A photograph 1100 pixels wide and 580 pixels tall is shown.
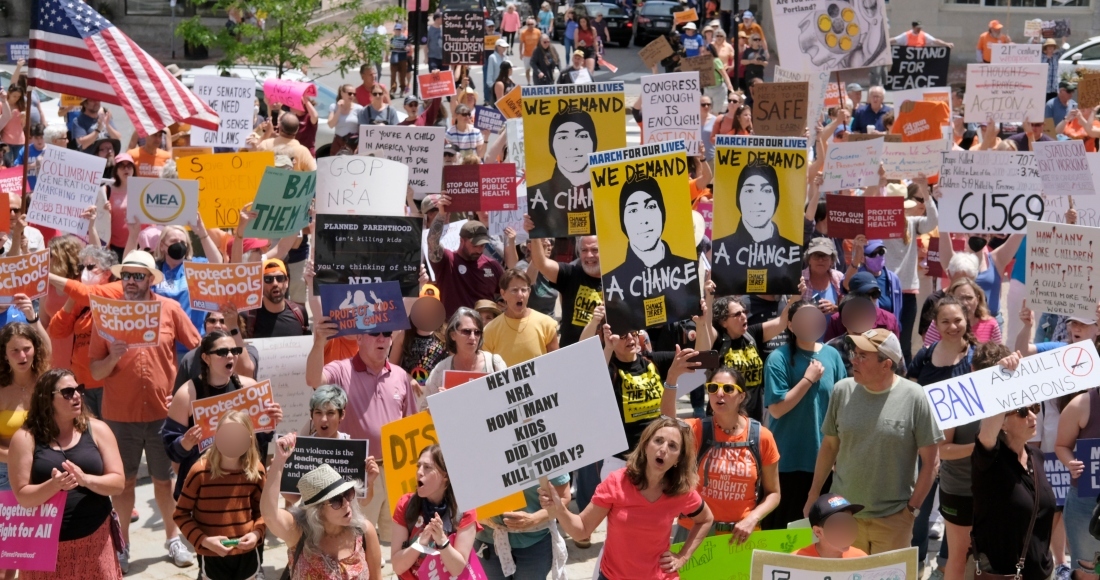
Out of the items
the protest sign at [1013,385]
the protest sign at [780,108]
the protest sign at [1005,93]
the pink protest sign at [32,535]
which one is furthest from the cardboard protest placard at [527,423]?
the protest sign at [1005,93]

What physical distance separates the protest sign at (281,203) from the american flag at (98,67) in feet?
3.76

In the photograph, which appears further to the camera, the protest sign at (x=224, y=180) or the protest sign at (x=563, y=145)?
the protest sign at (x=224, y=180)

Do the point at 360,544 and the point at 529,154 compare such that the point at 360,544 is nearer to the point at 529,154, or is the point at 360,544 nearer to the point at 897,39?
the point at 529,154

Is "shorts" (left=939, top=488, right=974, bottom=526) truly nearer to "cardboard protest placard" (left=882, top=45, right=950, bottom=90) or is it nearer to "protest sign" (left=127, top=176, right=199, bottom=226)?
"protest sign" (left=127, top=176, right=199, bottom=226)

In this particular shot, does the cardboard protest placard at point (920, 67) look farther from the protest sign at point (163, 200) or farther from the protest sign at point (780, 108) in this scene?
the protest sign at point (163, 200)

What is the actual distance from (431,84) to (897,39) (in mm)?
13883

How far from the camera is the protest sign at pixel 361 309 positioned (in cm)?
774

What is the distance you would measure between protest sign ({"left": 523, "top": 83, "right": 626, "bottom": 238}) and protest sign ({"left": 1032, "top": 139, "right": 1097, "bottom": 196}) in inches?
142

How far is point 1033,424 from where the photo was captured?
662 centimetres

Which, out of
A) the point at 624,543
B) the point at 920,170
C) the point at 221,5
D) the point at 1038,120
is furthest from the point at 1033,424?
the point at 221,5

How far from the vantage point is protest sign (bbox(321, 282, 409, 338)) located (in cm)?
774

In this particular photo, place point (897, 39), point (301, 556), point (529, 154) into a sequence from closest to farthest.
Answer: point (301, 556) → point (529, 154) → point (897, 39)

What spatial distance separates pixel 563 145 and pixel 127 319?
120 inches

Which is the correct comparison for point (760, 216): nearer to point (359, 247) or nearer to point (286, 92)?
point (359, 247)
